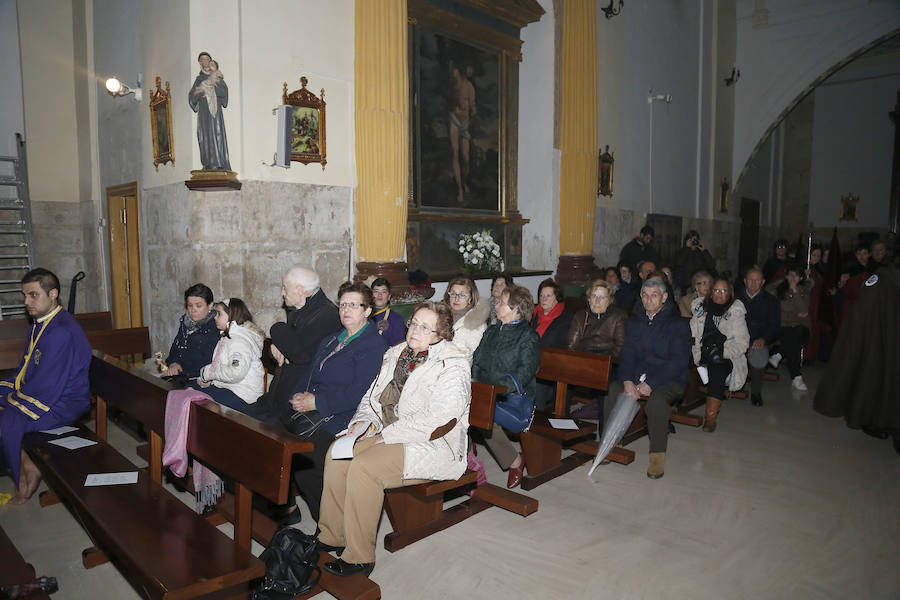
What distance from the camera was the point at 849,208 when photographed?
18016 mm

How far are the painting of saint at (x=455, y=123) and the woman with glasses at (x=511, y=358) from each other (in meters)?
4.80

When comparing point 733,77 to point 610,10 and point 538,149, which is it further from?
point 538,149

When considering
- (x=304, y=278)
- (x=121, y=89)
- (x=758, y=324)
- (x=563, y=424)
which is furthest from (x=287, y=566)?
(x=121, y=89)

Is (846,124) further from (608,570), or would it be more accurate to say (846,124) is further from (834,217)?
(608,570)

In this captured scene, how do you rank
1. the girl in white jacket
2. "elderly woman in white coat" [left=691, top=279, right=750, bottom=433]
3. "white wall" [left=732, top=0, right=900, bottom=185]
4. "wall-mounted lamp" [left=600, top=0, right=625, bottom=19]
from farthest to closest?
1. "white wall" [left=732, top=0, right=900, bottom=185]
2. "wall-mounted lamp" [left=600, top=0, right=625, bottom=19]
3. "elderly woman in white coat" [left=691, top=279, right=750, bottom=433]
4. the girl in white jacket

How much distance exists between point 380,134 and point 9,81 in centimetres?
582

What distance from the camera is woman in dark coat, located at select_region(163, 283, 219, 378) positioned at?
4.58m

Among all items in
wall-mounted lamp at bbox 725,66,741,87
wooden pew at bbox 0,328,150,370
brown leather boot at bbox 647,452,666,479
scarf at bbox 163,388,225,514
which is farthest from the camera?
wall-mounted lamp at bbox 725,66,741,87

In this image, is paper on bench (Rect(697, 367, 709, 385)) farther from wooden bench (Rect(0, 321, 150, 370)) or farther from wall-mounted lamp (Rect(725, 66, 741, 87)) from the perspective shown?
wall-mounted lamp (Rect(725, 66, 741, 87))

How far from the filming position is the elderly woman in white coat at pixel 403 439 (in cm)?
→ 292

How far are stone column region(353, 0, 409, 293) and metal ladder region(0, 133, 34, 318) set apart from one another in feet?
16.2

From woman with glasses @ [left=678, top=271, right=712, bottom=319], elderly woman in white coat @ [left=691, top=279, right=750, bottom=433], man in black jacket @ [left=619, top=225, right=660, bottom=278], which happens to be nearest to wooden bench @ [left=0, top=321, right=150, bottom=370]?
elderly woman in white coat @ [left=691, top=279, right=750, bottom=433]

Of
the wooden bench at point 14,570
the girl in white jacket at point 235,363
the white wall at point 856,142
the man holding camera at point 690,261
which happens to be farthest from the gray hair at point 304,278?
the white wall at point 856,142

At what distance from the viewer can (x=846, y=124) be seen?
1791 cm
